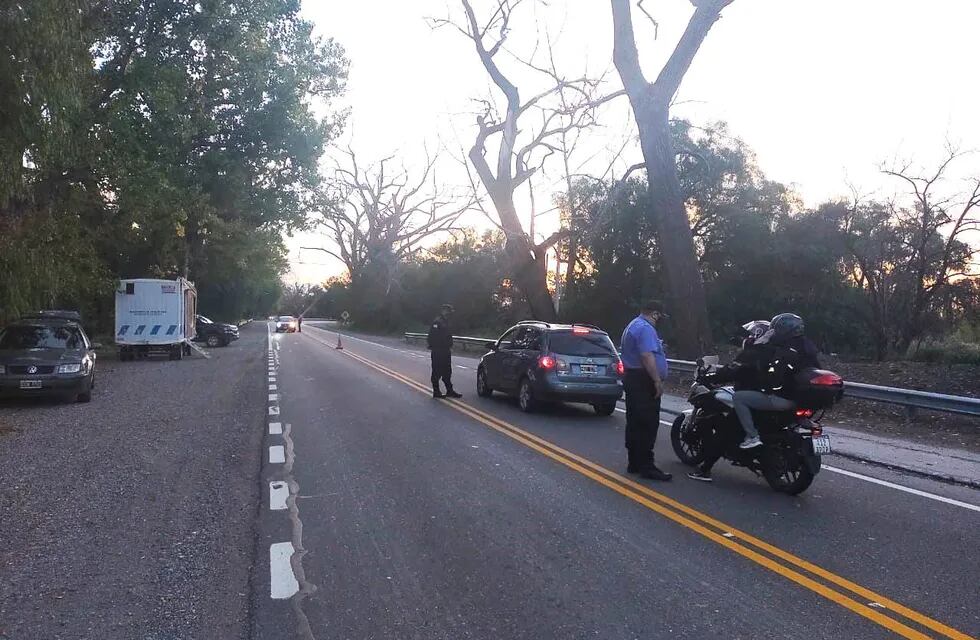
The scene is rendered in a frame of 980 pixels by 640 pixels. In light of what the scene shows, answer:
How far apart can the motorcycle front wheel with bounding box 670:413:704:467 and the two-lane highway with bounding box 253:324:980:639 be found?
37 centimetres

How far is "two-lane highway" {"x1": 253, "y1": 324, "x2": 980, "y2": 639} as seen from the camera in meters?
4.65

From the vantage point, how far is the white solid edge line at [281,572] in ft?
16.7

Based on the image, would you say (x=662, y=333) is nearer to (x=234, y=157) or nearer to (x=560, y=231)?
(x=560, y=231)

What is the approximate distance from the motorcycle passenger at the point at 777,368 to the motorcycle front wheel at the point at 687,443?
826 millimetres

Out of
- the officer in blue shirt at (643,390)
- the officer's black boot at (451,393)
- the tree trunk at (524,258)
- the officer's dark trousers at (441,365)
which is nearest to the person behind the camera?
the officer in blue shirt at (643,390)

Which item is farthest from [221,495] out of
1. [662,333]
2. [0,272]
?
[662,333]

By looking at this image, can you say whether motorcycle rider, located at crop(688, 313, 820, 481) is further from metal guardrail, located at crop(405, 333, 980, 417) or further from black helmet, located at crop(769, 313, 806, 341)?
metal guardrail, located at crop(405, 333, 980, 417)

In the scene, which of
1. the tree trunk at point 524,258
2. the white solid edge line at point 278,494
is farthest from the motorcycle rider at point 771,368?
the tree trunk at point 524,258

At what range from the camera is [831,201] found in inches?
1257

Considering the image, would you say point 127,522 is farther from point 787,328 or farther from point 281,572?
point 787,328

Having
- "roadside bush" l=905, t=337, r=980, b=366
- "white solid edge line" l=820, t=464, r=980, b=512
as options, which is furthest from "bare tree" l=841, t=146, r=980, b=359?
"white solid edge line" l=820, t=464, r=980, b=512

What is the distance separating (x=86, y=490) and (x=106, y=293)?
73.3 feet

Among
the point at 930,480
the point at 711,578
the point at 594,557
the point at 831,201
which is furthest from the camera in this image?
the point at 831,201

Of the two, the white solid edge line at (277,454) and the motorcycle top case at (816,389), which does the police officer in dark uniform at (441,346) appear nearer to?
the white solid edge line at (277,454)
